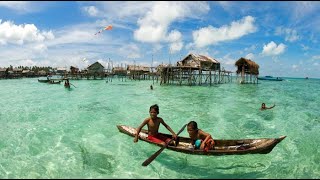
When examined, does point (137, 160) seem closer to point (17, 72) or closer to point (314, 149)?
point (314, 149)

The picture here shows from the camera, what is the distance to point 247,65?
51.1m

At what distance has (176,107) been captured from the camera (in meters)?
20.8

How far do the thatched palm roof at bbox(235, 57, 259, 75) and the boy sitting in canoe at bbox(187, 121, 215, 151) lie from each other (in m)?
43.9

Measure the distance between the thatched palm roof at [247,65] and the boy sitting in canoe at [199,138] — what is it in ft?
144

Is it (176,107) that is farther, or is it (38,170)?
(176,107)

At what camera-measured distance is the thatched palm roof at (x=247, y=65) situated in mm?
50688

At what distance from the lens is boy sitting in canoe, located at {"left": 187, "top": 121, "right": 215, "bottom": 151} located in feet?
27.5

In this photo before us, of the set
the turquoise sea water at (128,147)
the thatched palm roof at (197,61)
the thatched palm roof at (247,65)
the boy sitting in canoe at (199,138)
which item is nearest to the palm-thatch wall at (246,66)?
the thatched palm roof at (247,65)

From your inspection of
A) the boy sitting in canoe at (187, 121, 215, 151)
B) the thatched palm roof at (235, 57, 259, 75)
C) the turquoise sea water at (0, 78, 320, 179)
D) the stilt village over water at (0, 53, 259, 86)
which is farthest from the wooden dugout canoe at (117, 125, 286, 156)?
the thatched palm roof at (235, 57, 259, 75)

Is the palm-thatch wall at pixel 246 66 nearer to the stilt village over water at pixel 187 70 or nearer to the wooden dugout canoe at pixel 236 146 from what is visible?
the stilt village over water at pixel 187 70

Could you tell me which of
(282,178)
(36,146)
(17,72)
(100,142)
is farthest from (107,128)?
(17,72)

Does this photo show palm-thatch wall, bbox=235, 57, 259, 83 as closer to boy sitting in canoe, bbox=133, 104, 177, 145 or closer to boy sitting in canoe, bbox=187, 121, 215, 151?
boy sitting in canoe, bbox=133, 104, 177, 145

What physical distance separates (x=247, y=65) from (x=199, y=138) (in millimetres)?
44729

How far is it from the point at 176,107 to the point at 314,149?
35.0ft
